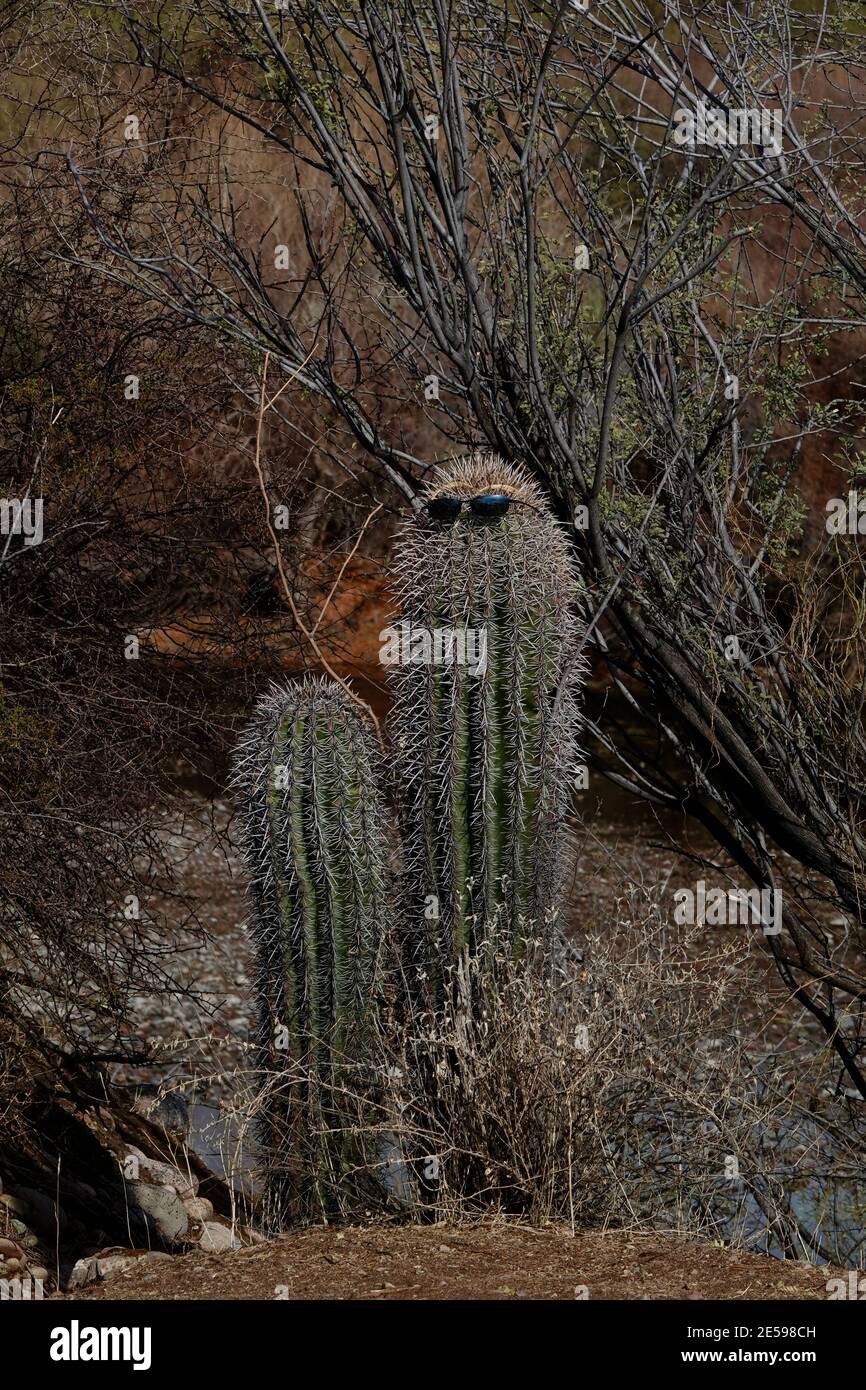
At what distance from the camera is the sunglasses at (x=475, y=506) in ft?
13.7

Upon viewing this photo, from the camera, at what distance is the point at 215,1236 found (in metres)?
5.25

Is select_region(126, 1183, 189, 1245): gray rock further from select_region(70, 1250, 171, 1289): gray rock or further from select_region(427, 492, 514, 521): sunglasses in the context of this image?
select_region(427, 492, 514, 521): sunglasses

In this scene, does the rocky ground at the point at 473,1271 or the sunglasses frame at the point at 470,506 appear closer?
the rocky ground at the point at 473,1271

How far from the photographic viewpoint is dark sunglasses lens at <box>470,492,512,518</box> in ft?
Answer: 13.7

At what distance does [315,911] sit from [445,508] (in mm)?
1186

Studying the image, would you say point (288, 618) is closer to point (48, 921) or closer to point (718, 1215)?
point (48, 921)

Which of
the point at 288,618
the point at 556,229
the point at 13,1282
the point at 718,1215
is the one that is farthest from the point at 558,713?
the point at 556,229

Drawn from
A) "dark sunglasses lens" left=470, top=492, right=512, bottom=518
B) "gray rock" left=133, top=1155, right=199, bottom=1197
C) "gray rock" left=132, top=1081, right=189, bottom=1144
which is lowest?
"gray rock" left=133, top=1155, right=199, bottom=1197

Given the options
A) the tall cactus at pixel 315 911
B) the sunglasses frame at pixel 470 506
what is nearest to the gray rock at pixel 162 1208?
the tall cactus at pixel 315 911

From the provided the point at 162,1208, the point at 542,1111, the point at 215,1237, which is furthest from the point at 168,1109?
the point at 542,1111

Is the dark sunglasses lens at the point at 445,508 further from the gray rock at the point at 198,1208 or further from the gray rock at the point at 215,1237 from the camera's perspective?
the gray rock at the point at 198,1208

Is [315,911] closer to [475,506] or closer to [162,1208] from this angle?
[475,506]

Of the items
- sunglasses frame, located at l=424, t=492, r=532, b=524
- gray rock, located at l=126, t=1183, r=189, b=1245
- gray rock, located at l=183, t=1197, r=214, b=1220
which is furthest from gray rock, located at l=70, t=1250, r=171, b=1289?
sunglasses frame, located at l=424, t=492, r=532, b=524

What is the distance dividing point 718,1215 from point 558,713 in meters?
1.70
